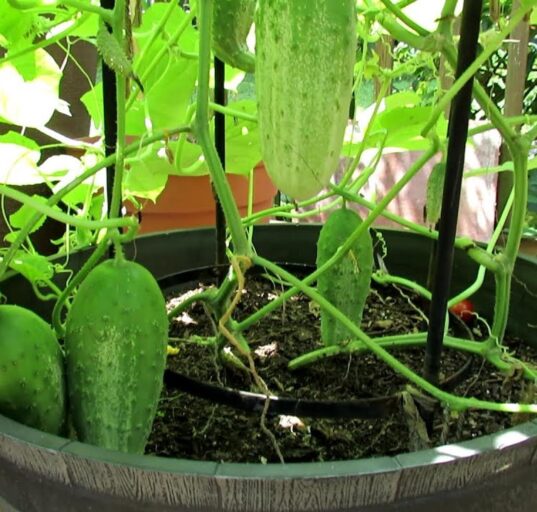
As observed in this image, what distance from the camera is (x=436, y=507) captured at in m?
0.45

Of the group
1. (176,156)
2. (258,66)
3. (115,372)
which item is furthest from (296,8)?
(176,156)

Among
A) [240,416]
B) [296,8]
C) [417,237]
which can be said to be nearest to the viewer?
[296,8]

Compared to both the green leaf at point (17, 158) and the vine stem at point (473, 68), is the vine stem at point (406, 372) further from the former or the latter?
the green leaf at point (17, 158)

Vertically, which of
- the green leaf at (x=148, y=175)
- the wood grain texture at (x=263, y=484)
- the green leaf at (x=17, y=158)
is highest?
the green leaf at (x=17, y=158)

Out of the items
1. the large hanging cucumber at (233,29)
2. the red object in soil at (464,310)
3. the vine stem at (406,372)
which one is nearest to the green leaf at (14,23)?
the large hanging cucumber at (233,29)

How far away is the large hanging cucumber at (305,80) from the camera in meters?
0.43

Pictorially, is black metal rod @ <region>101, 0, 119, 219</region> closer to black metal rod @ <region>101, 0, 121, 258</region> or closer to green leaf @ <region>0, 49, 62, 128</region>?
black metal rod @ <region>101, 0, 121, 258</region>

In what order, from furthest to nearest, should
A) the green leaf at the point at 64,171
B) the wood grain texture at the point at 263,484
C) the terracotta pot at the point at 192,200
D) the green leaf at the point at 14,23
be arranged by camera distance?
the terracotta pot at the point at 192,200 < the green leaf at the point at 64,171 < the green leaf at the point at 14,23 < the wood grain texture at the point at 263,484

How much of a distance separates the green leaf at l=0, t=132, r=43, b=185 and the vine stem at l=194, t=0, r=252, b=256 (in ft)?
1.40

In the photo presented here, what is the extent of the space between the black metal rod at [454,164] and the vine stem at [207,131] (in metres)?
0.16

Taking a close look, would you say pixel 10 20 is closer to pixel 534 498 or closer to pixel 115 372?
pixel 115 372

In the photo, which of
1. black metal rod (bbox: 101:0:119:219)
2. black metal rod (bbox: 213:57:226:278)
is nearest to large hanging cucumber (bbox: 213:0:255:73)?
black metal rod (bbox: 101:0:119:219)

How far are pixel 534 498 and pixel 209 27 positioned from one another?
404 millimetres

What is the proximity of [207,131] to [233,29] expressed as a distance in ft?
0.31
